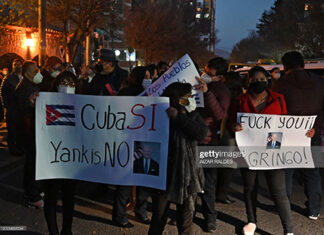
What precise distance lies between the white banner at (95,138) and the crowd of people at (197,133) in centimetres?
15

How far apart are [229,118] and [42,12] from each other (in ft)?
36.4

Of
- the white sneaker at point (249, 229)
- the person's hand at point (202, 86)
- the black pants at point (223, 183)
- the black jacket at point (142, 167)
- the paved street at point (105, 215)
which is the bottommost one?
the paved street at point (105, 215)

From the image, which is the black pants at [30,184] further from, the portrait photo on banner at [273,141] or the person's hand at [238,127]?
the portrait photo on banner at [273,141]

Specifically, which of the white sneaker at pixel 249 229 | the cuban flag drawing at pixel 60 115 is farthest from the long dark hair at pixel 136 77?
the white sneaker at pixel 249 229

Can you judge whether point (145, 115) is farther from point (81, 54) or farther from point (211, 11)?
point (211, 11)

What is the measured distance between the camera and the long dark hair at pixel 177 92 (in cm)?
338

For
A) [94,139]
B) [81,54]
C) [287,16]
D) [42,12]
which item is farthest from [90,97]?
[287,16]

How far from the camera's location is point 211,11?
18025 cm

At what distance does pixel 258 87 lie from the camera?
13.2 ft

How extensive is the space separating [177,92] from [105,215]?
227 centimetres

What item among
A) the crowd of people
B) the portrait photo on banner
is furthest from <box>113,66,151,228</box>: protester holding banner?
the portrait photo on banner

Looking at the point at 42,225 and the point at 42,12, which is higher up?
the point at 42,12
